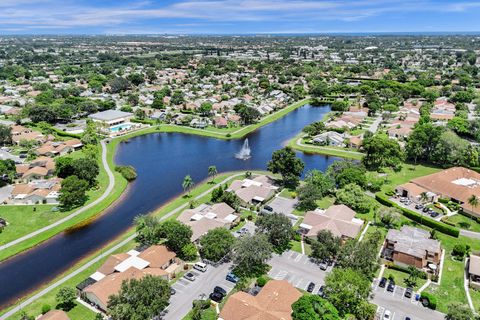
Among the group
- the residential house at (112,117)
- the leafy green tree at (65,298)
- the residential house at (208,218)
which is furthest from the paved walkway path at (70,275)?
the residential house at (112,117)

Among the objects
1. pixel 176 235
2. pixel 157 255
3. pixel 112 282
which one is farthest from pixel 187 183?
pixel 112 282

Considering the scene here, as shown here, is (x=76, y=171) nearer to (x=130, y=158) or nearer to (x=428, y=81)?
(x=130, y=158)

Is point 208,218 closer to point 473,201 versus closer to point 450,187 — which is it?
point 473,201

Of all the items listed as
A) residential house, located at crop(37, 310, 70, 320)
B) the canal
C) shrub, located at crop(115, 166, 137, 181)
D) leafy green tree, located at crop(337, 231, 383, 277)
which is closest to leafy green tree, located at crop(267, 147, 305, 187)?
the canal

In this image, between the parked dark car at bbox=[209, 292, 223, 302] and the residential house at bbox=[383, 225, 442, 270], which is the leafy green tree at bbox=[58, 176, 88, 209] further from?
the residential house at bbox=[383, 225, 442, 270]

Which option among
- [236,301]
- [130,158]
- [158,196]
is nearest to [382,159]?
[158,196]

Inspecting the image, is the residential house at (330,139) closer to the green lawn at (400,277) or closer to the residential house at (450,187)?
the residential house at (450,187)
